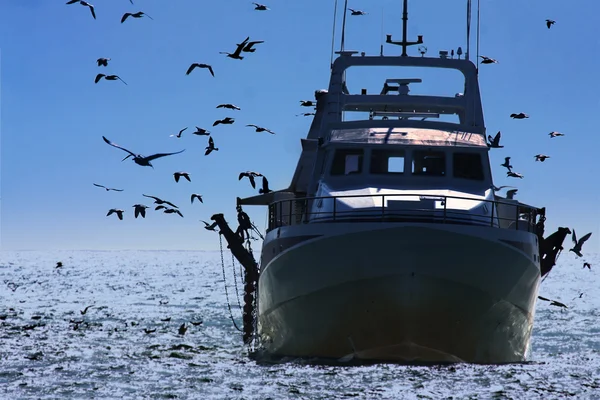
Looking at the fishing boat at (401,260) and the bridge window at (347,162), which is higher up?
the bridge window at (347,162)

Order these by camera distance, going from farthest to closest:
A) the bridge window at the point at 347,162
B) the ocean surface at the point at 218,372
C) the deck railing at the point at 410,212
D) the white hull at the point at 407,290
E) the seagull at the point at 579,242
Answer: the seagull at the point at 579,242 < the bridge window at the point at 347,162 < the deck railing at the point at 410,212 < the white hull at the point at 407,290 < the ocean surface at the point at 218,372

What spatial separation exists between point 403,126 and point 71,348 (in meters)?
11.5

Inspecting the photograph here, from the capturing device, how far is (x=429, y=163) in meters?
25.7

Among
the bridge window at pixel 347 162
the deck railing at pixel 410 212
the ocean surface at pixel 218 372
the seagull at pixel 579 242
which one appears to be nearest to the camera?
the ocean surface at pixel 218 372

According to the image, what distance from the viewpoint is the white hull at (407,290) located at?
21297mm

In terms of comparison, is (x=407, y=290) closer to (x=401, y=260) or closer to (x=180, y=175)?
(x=401, y=260)

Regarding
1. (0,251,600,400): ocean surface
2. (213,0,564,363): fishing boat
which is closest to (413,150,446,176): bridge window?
(213,0,564,363): fishing boat

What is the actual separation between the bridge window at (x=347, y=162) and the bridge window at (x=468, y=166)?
2409mm

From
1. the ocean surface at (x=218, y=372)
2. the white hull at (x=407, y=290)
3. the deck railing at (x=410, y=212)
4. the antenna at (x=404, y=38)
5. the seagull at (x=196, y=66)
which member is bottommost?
the ocean surface at (x=218, y=372)

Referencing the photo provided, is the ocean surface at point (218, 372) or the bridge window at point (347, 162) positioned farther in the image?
the bridge window at point (347, 162)

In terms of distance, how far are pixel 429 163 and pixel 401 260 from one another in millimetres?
5059

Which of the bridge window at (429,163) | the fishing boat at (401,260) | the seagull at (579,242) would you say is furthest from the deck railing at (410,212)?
the seagull at (579,242)

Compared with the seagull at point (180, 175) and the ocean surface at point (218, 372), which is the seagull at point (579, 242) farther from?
the seagull at point (180, 175)

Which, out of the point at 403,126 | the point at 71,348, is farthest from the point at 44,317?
the point at 403,126
